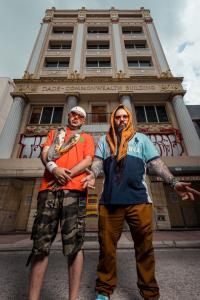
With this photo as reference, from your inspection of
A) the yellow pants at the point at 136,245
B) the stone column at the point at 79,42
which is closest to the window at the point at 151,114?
the stone column at the point at 79,42

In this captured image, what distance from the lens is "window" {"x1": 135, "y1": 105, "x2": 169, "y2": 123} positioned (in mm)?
11055

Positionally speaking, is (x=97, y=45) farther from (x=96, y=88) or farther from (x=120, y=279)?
(x=120, y=279)

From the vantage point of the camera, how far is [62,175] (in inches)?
60.0

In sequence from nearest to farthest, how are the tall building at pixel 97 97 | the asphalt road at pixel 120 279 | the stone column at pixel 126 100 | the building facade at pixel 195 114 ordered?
the asphalt road at pixel 120 279 → the tall building at pixel 97 97 → the stone column at pixel 126 100 → the building facade at pixel 195 114

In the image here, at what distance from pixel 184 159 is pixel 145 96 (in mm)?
5282

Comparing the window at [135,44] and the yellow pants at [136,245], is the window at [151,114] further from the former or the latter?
the yellow pants at [136,245]

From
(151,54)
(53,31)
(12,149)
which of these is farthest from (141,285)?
(53,31)

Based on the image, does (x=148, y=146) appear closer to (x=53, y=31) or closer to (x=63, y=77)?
(x=63, y=77)

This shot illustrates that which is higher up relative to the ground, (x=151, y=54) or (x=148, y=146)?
(x=151, y=54)

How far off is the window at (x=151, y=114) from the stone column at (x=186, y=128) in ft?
2.75

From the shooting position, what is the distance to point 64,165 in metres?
1.71

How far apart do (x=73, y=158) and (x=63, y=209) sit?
Answer: 1.70 feet

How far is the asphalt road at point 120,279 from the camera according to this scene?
176cm

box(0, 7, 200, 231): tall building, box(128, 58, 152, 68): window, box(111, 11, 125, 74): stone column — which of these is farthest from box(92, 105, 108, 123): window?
box(128, 58, 152, 68): window
